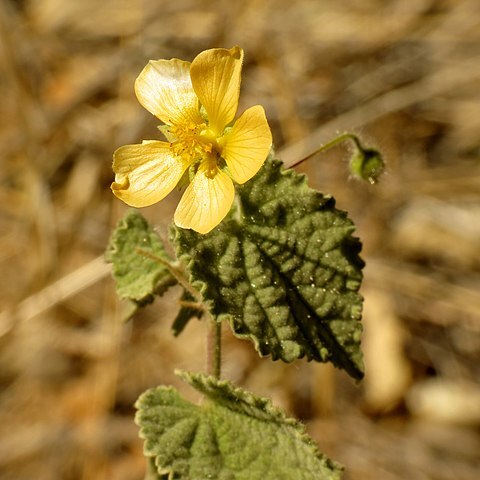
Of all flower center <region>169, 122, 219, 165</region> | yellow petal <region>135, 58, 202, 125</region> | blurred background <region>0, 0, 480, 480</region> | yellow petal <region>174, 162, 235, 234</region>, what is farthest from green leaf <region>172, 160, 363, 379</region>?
blurred background <region>0, 0, 480, 480</region>

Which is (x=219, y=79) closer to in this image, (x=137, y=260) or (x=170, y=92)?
(x=170, y=92)

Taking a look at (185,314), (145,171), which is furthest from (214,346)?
(145,171)

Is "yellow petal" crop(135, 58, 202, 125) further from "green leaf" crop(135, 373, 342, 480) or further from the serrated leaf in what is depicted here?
"green leaf" crop(135, 373, 342, 480)

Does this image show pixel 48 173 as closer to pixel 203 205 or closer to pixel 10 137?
pixel 10 137

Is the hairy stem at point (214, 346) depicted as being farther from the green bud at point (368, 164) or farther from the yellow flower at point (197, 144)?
the green bud at point (368, 164)

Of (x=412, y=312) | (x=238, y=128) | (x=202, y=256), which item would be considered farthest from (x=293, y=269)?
(x=412, y=312)
